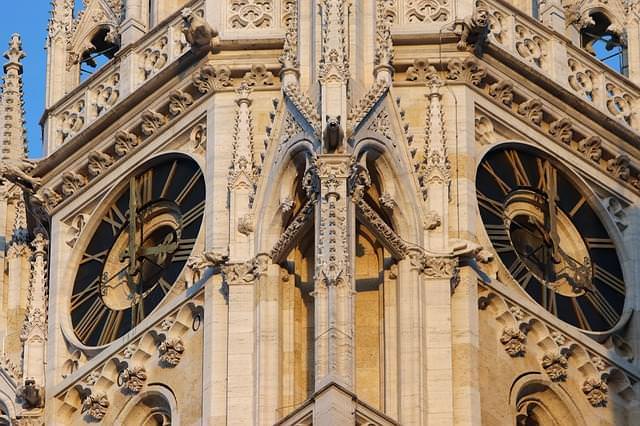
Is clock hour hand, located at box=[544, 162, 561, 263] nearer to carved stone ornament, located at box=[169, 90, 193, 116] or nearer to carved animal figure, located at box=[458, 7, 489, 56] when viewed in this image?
carved animal figure, located at box=[458, 7, 489, 56]

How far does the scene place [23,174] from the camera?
35312mm

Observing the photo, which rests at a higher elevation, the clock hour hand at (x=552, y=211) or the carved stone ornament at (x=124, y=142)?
the carved stone ornament at (x=124, y=142)

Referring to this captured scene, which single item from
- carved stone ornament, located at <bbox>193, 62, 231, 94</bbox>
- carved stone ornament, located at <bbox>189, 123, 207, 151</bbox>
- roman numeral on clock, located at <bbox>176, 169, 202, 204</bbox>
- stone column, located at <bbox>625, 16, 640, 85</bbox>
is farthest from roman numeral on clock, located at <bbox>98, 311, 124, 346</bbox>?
stone column, located at <bbox>625, 16, 640, 85</bbox>

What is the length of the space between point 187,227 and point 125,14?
3.26 metres

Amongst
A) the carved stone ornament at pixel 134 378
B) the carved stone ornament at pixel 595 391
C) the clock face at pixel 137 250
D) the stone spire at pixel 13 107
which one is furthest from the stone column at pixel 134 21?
the carved stone ornament at pixel 595 391

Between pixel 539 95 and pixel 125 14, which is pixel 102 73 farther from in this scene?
pixel 539 95

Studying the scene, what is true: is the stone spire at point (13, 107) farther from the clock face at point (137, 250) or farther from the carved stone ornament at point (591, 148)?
the carved stone ornament at point (591, 148)

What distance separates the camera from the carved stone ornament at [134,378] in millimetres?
33406

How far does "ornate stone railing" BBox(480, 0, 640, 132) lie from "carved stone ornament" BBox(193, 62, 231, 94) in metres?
2.26

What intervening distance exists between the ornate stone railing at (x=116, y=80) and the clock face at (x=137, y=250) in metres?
0.85

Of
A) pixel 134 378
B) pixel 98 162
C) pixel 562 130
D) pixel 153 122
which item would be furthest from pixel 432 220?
pixel 98 162

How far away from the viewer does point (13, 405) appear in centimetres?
3478

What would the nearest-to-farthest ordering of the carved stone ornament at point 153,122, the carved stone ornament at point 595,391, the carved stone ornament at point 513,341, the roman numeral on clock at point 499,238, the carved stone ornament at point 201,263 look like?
the carved stone ornament at point 201,263
the carved stone ornament at point 513,341
the carved stone ornament at point 595,391
the roman numeral on clock at point 499,238
the carved stone ornament at point 153,122

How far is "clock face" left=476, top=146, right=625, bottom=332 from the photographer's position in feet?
111
